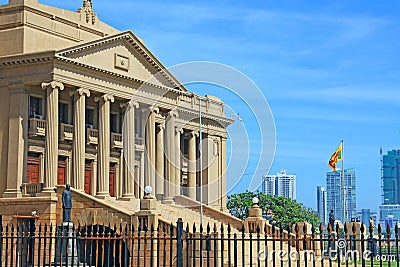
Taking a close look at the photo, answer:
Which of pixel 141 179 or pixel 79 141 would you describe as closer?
pixel 79 141

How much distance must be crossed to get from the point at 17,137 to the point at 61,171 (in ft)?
15.0

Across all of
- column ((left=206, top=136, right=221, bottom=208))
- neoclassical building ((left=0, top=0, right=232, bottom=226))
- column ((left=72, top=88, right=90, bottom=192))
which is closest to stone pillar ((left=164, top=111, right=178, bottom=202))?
neoclassical building ((left=0, top=0, right=232, bottom=226))

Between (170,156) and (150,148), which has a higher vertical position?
(150,148)

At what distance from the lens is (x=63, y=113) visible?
48375 mm

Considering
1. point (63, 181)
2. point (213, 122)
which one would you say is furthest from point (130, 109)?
point (213, 122)

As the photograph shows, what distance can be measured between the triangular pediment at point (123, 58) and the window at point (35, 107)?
399 centimetres

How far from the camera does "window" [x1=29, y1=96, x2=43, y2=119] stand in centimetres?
4606

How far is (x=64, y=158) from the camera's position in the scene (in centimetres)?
4834

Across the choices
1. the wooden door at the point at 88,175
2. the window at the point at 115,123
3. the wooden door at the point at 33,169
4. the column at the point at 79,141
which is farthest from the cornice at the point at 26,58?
the window at the point at 115,123

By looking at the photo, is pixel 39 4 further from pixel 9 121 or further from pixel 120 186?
pixel 120 186

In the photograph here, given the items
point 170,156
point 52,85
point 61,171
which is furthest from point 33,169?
point 170,156

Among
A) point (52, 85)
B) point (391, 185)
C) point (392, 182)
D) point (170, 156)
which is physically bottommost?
point (170, 156)

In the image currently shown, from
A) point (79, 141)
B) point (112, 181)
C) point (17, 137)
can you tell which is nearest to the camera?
point (17, 137)

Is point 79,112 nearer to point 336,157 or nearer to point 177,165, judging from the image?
point 177,165
